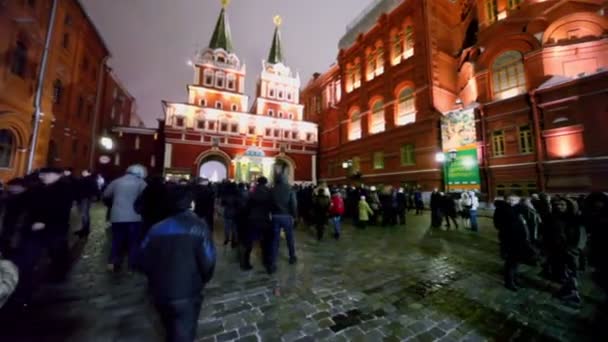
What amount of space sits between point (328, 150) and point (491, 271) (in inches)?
941

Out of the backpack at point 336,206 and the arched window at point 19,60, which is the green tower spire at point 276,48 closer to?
the arched window at point 19,60

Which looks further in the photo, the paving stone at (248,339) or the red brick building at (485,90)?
the red brick building at (485,90)

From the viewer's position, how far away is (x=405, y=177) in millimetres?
18125

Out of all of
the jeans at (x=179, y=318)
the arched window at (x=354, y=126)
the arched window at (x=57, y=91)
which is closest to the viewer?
the jeans at (x=179, y=318)

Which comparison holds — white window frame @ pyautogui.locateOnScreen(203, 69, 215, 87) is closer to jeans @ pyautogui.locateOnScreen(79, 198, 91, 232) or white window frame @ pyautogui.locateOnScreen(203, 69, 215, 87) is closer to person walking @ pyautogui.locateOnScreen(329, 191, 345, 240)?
jeans @ pyautogui.locateOnScreen(79, 198, 91, 232)

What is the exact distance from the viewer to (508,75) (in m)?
14.6

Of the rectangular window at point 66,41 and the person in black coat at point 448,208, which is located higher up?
the rectangular window at point 66,41

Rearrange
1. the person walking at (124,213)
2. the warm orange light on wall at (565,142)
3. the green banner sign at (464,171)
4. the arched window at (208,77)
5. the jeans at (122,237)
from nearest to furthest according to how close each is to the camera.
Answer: the person walking at (124,213) → the jeans at (122,237) → the warm orange light on wall at (565,142) → the green banner sign at (464,171) → the arched window at (208,77)

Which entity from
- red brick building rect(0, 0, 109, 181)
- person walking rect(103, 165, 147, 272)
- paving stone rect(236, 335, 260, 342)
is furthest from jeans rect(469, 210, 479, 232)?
red brick building rect(0, 0, 109, 181)

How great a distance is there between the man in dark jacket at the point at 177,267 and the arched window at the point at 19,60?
16.3 metres

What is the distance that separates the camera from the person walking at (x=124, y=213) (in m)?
4.13

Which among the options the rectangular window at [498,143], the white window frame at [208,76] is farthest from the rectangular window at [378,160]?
the white window frame at [208,76]

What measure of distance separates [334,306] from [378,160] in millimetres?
18929

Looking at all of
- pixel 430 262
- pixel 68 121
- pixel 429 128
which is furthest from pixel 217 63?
pixel 430 262
